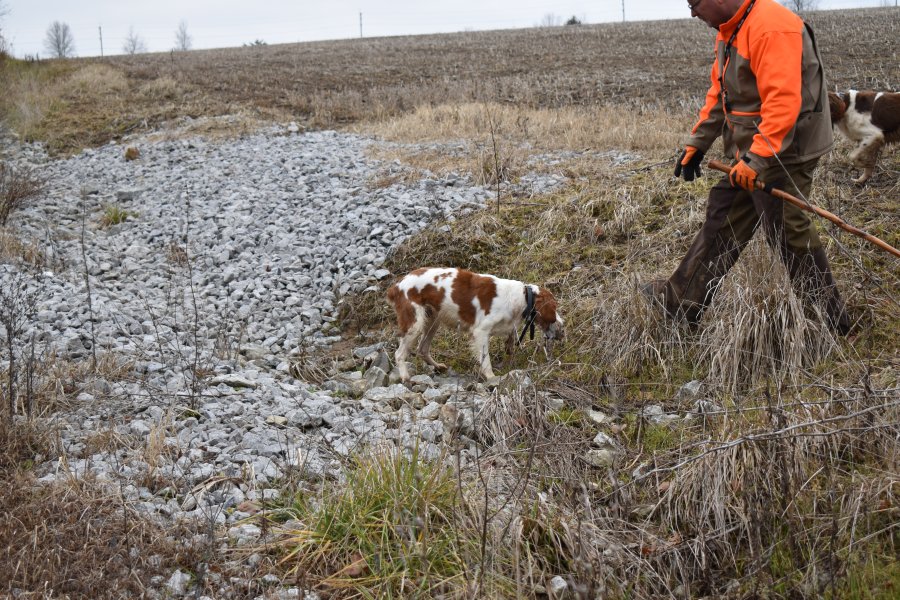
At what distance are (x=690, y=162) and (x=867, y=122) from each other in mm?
3401

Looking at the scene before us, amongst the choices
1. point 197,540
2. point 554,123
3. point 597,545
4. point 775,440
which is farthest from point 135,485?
point 554,123

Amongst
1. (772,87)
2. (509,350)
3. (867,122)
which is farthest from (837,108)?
(509,350)

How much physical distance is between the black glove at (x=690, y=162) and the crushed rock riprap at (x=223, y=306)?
7.27ft

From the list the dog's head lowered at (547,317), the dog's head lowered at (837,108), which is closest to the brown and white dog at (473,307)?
the dog's head lowered at (547,317)

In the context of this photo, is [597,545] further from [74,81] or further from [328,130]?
[74,81]

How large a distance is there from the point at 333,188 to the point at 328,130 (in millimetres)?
4846

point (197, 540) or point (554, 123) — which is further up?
point (554, 123)

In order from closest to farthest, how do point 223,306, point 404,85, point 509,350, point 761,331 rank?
point 761,331, point 509,350, point 223,306, point 404,85

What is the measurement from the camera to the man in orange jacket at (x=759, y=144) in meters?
4.45

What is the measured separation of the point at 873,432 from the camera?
365cm

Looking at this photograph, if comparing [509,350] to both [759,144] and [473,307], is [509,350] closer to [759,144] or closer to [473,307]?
[473,307]

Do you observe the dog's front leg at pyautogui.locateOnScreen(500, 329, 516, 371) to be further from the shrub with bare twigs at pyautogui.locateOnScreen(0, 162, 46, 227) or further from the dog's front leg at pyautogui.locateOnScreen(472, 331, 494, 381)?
the shrub with bare twigs at pyautogui.locateOnScreen(0, 162, 46, 227)

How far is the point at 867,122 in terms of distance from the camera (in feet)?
25.1

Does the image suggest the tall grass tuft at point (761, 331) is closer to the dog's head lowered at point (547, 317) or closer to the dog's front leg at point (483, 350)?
the dog's head lowered at point (547, 317)
